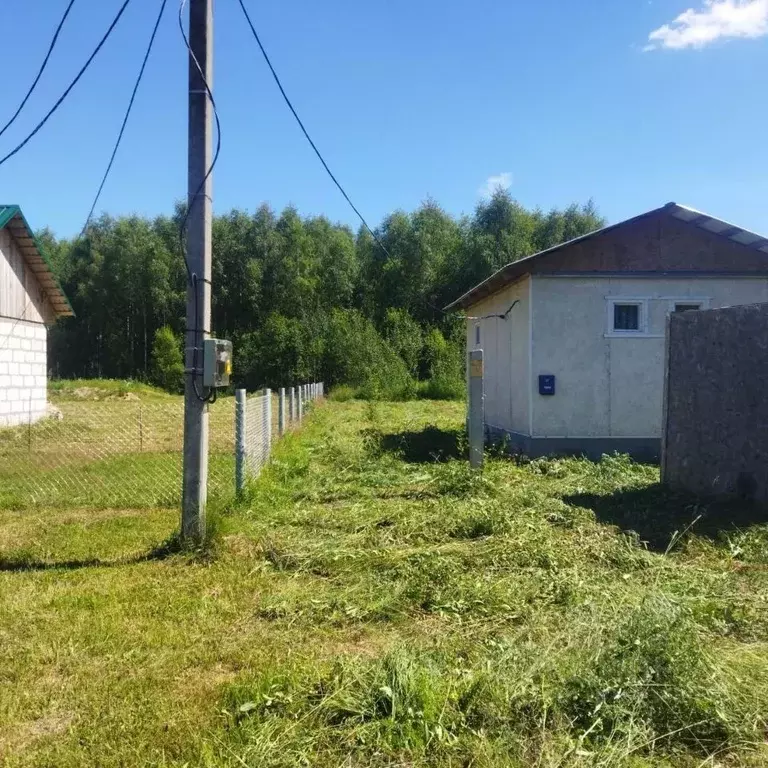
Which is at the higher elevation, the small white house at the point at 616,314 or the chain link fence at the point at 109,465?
the small white house at the point at 616,314

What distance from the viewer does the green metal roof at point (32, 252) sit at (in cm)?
1648

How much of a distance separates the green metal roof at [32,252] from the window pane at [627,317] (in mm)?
13199

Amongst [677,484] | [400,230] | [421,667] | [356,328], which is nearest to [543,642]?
[421,667]

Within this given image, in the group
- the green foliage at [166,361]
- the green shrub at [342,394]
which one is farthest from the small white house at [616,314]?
the green foliage at [166,361]

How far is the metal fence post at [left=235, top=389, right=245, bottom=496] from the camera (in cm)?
754

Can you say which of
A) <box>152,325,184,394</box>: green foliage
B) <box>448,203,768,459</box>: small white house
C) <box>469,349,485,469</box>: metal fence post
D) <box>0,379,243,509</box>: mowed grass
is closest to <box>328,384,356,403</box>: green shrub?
<box>152,325,184,394</box>: green foliage

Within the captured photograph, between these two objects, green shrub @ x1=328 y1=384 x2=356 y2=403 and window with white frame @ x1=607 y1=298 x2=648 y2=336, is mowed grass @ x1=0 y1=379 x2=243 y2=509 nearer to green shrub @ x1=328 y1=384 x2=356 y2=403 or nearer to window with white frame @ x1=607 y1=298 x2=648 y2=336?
window with white frame @ x1=607 y1=298 x2=648 y2=336

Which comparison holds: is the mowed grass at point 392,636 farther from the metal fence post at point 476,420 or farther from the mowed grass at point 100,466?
the metal fence post at point 476,420

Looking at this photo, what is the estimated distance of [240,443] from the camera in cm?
753

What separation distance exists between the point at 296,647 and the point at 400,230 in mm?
45373

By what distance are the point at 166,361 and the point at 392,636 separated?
142ft

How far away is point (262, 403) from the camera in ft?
33.0

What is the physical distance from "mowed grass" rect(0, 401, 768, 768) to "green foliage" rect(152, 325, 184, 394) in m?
37.6

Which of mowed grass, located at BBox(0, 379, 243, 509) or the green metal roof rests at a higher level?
the green metal roof
